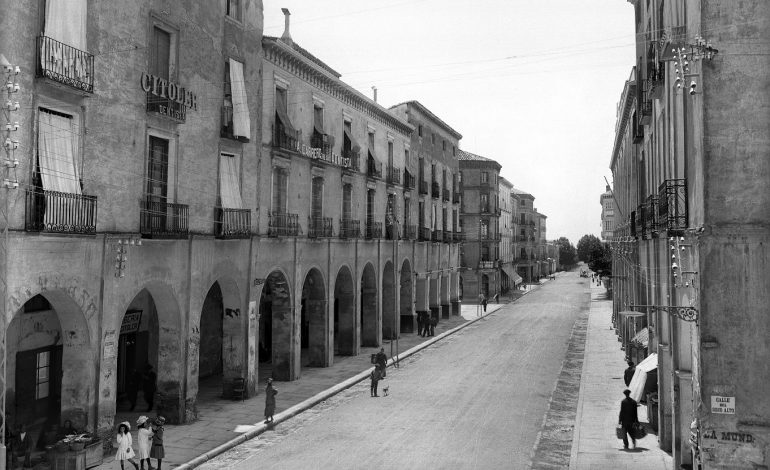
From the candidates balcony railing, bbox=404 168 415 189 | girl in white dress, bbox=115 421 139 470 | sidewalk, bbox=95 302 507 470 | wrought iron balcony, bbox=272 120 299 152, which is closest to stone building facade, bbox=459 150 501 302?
balcony railing, bbox=404 168 415 189

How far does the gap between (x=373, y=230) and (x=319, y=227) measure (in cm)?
647

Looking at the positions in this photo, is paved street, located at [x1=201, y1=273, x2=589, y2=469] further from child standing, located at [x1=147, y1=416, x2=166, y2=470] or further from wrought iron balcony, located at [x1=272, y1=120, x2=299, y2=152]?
wrought iron balcony, located at [x1=272, y1=120, x2=299, y2=152]

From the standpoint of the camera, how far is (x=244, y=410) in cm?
2158

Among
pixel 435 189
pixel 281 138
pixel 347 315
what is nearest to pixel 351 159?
pixel 281 138

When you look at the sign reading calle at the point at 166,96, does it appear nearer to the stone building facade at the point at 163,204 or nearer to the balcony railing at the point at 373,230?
the stone building facade at the point at 163,204

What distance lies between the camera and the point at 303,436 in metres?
18.9

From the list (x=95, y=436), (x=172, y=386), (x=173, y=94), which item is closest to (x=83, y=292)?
(x=95, y=436)

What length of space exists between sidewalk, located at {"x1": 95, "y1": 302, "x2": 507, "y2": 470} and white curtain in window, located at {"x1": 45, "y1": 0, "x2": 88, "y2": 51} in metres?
10.4

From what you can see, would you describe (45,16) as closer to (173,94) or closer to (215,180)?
(173,94)

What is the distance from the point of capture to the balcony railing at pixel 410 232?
1625 inches

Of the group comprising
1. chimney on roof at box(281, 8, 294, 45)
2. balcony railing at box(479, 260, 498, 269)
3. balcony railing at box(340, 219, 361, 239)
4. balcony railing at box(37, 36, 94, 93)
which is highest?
chimney on roof at box(281, 8, 294, 45)

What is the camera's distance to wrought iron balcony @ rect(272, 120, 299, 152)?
2533 centimetres

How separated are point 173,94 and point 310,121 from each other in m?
10.4

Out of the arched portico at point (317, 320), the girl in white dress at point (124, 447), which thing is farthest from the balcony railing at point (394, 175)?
the girl in white dress at point (124, 447)
